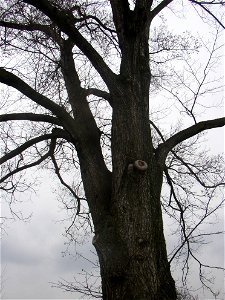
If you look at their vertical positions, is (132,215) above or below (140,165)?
below

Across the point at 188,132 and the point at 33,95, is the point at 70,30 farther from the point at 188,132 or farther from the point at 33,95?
the point at 188,132

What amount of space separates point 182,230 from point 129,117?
230 centimetres

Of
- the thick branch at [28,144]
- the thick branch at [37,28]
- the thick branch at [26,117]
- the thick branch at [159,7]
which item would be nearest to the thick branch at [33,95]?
the thick branch at [26,117]

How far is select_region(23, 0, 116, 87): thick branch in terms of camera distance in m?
4.20

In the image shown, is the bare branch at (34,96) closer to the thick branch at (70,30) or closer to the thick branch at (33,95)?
the thick branch at (33,95)

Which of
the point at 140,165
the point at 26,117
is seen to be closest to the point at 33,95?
the point at 26,117

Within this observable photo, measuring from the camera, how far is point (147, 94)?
4.75m

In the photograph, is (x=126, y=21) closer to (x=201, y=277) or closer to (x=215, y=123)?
(x=215, y=123)

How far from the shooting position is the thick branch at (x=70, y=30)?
4.20 metres

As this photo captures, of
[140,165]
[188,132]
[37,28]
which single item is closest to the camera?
[140,165]

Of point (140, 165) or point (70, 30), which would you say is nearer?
point (140, 165)

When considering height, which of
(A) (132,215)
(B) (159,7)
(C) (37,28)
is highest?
(B) (159,7)

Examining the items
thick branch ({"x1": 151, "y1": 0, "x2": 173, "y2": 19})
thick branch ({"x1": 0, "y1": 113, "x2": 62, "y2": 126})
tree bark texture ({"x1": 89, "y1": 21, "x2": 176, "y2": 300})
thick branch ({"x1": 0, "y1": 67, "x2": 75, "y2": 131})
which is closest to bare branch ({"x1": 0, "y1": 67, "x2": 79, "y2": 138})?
thick branch ({"x1": 0, "y1": 67, "x2": 75, "y2": 131})

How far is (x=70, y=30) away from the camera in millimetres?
4281
